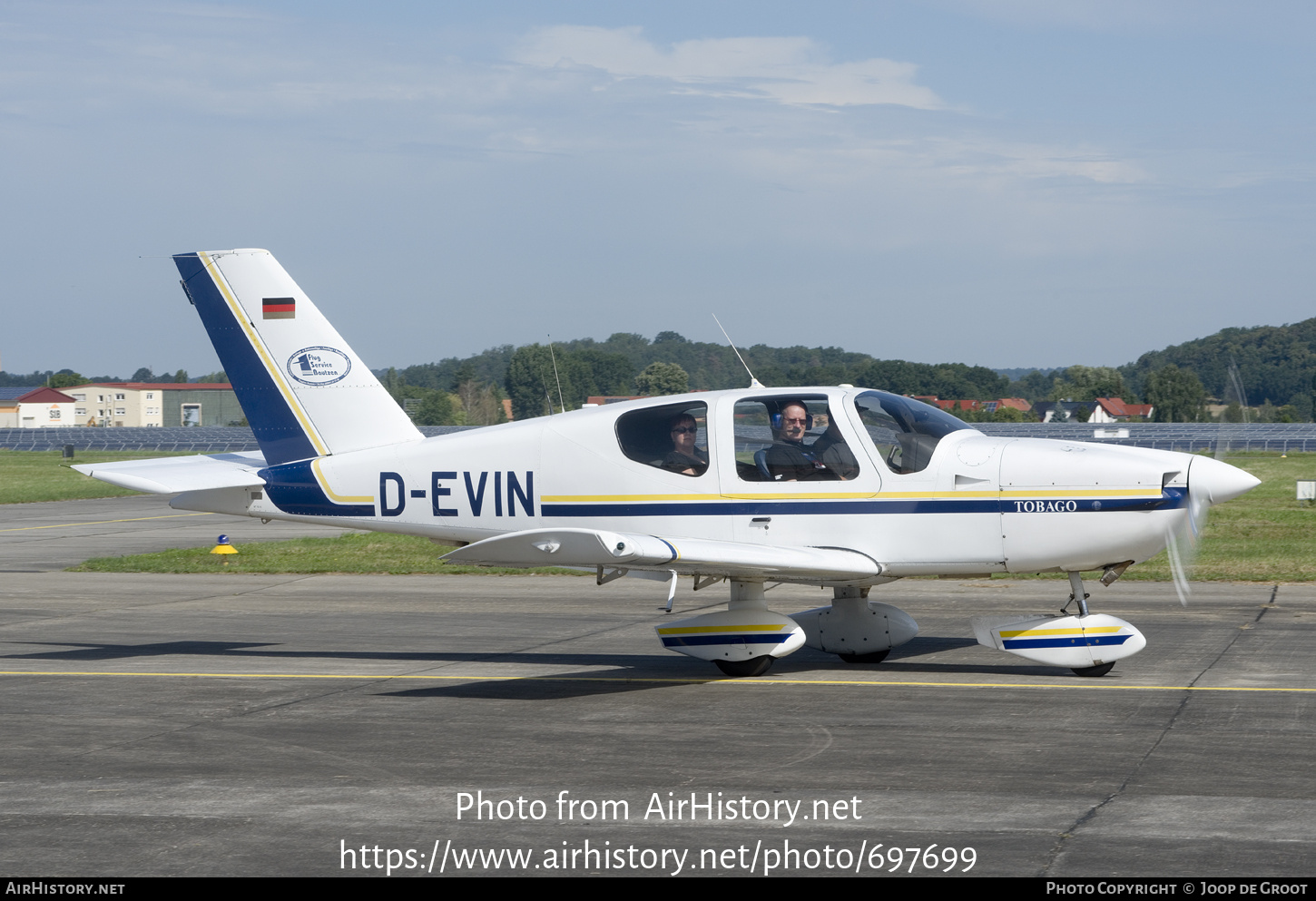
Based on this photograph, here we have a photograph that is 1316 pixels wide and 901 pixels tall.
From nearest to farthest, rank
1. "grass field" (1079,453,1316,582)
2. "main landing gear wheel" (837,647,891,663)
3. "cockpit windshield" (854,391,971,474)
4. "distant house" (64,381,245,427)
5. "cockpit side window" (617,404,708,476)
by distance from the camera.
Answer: "cockpit windshield" (854,391,971,474) < "cockpit side window" (617,404,708,476) < "main landing gear wheel" (837,647,891,663) < "grass field" (1079,453,1316,582) < "distant house" (64,381,245,427)

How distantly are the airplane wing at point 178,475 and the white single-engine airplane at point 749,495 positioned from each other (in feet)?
0.07

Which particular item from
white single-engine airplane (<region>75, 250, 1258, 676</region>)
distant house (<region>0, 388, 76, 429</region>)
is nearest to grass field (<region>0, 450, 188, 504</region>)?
white single-engine airplane (<region>75, 250, 1258, 676</region>)

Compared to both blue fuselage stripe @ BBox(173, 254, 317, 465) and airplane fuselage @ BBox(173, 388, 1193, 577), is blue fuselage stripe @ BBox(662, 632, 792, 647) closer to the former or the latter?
airplane fuselage @ BBox(173, 388, 1193, 577)

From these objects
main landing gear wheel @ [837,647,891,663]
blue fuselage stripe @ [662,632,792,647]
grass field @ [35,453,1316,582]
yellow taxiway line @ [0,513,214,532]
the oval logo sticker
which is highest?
the oval logo sticker

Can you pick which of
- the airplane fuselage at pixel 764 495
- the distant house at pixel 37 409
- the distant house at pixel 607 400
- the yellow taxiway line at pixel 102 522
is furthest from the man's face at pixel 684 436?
the distant house at pixel 37 409

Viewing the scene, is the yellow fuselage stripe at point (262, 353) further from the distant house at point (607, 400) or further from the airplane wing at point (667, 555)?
the airplane wing at point (667, 555)

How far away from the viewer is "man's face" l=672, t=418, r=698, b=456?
10.5m

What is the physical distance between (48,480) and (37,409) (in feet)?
332

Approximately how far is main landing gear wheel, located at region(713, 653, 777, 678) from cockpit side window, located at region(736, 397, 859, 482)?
142cm

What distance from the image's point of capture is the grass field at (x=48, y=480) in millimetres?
40125

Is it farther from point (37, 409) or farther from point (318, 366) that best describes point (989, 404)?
point (37, 409)

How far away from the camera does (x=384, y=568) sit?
1914 centimetres

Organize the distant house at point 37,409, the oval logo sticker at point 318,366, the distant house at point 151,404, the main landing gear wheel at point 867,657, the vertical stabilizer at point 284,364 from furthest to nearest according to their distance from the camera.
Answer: the distant house at point 151,404, the distant house at point 37,409, the oval logo sticker at point 318,366, the vertical stabilizer at point 284,364, the main landing gear wheel at point 867,657

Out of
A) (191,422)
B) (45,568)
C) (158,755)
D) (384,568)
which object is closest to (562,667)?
(158,755)
